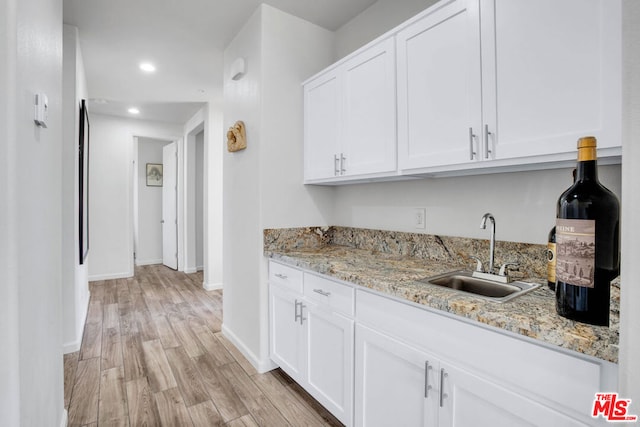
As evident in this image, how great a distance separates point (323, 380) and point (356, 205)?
48.2 inches

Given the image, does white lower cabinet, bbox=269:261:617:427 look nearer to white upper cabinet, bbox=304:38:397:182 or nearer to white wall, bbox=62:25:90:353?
white upper cabinet, bbox=304:38:397:182

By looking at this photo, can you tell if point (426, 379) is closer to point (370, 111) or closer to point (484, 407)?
point (484, 407)

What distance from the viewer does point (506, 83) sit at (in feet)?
3.98

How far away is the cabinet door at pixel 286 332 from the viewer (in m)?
1.88

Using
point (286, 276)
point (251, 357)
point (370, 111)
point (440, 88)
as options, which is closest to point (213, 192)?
point (251, 357)

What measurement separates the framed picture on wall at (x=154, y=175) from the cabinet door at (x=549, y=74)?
6403mm

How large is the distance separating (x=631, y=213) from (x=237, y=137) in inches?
91.2

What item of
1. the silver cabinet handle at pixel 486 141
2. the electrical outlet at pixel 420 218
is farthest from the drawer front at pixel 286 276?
the silver cabinet handle at pixel 486 141

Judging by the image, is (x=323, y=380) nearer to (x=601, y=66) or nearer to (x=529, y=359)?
(x=529, y=359)

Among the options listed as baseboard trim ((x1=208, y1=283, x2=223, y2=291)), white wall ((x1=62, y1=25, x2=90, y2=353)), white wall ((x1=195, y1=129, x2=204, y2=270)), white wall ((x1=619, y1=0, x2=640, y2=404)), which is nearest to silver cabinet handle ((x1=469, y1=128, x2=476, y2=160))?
white wall ((x1=619, y1=0, x2=640, y2=404))

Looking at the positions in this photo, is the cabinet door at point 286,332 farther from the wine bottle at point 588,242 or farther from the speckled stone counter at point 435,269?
the wine bottle at point 588,242

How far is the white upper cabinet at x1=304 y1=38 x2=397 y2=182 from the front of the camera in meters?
1.72

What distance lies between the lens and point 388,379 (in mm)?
1310

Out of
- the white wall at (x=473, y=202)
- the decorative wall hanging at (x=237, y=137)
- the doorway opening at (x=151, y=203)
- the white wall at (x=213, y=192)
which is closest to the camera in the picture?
the white wall at (x=473, y=202)
